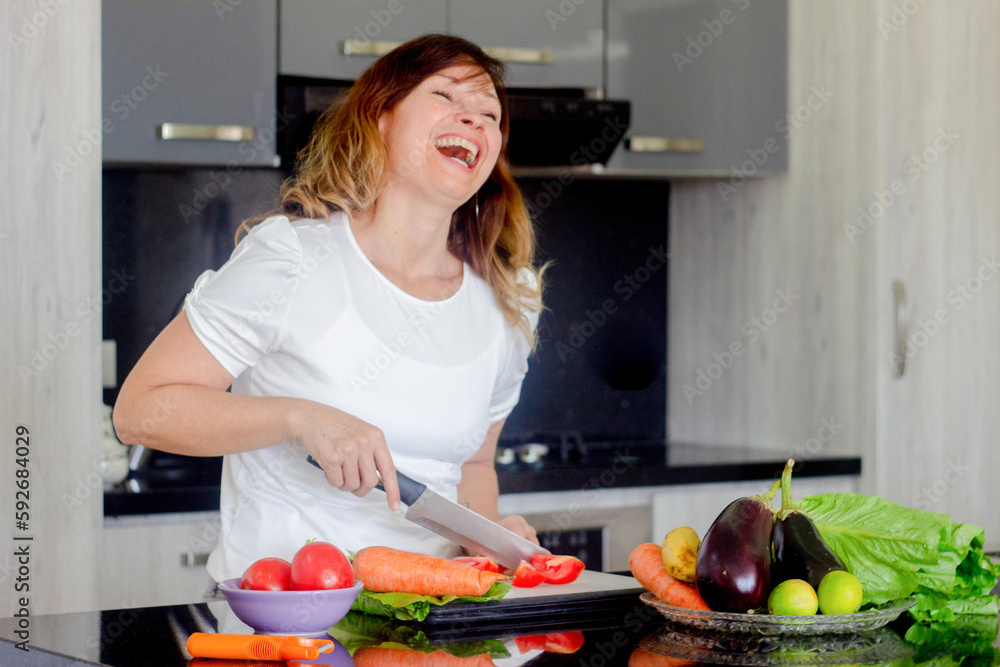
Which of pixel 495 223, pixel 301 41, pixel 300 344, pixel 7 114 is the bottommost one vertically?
pixel 300 344

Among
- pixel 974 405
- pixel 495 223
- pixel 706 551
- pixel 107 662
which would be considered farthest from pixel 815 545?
pixel 974 405

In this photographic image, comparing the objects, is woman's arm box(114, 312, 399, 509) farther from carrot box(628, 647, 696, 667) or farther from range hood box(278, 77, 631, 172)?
range hood box(278, 77, 631, 172)

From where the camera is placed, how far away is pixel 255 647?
85 cm

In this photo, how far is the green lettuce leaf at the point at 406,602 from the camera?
3.32 ft

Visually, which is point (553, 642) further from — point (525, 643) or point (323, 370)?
point (323, 370)

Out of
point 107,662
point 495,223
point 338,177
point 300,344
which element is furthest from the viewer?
point 495,223

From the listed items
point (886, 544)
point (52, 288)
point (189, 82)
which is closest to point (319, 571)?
point (886, 544)

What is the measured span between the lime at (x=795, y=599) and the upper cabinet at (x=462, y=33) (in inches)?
65.0

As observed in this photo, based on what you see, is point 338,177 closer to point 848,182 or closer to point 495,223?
point 495,223

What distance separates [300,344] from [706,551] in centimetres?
60

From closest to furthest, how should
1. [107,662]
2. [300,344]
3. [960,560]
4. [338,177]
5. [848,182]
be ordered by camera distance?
1. [107,662]
2. [960,560]
3. [300,344]
4. [338,177]
5. [848,182]

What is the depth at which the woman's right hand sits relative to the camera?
1092 mm

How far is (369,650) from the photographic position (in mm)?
914

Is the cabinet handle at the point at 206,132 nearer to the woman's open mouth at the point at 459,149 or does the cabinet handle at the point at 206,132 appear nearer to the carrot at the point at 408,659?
the woman's open mouth at the point at 459,149
